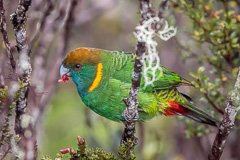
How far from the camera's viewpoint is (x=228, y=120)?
215 cm

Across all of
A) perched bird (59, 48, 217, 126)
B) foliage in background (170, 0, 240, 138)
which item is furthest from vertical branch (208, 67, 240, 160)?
perched bird (59, 48, 217, 126)

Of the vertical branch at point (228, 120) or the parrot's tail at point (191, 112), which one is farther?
the parrot's tail at point (191, 112)

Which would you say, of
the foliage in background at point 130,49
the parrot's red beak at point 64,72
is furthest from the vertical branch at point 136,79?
the parrot's red beak at point 64,72

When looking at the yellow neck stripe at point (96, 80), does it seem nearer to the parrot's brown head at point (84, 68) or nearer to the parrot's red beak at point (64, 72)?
the parrot's brown head at point (84, 68)

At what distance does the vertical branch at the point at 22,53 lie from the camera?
74.4 inches

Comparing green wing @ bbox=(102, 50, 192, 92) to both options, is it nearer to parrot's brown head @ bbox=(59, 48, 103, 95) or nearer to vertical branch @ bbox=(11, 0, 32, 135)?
parrot's brown head @ bbox=(59, 48, 103, 95)

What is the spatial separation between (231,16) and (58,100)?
4244 mm

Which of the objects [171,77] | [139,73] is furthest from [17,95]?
[171,77]

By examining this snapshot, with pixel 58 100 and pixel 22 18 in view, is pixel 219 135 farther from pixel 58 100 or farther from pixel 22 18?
pixel 58 100

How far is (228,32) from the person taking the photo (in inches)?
115

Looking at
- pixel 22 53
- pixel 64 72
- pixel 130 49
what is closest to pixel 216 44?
pixel 64 72

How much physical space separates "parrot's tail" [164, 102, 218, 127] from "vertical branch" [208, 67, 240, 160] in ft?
3.15

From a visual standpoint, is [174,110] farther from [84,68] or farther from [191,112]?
[84,68]

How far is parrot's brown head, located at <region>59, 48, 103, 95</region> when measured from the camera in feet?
10.2
